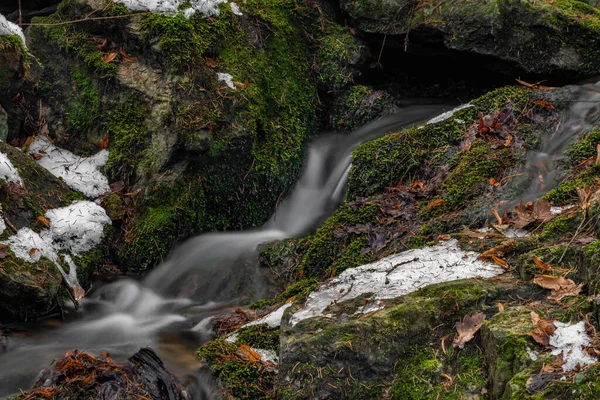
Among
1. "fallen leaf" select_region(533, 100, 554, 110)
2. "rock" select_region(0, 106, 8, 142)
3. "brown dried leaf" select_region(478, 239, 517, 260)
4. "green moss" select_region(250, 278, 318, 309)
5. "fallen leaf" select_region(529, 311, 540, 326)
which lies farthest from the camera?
"rock" select_region(0, 106, 8, 142)

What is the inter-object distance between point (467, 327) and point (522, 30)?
463cm

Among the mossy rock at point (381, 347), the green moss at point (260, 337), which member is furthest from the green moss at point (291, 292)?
the mossy rock at point (381, 347)

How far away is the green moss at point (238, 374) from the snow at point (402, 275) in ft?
1.45

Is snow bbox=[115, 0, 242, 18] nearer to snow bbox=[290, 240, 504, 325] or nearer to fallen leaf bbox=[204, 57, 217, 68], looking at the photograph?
fallen leaf bbox=[204, 57, 217, 68]

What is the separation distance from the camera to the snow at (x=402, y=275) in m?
3.46

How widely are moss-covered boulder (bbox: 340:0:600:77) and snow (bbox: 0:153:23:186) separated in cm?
466

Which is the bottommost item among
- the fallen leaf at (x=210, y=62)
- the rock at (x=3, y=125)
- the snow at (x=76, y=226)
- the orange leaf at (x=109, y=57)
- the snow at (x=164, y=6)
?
the snow at (x=76, y=226)

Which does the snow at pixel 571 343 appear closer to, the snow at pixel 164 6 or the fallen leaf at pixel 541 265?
the fallen leaf at pixel 541 265

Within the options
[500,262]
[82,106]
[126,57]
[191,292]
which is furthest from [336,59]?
[500,262]

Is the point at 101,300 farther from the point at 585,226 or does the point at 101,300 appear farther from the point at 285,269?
the point at 585,226

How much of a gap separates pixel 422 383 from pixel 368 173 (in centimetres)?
294

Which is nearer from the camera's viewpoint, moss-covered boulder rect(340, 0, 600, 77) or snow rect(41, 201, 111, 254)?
snow rect(41, 201, 111, 254)

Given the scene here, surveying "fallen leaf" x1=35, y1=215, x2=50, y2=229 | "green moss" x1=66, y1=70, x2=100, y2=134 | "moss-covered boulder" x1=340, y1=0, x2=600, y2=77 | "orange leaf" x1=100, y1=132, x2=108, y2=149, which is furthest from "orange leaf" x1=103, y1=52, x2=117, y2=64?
"moss-covered boulder" x1=340, y1=0, x2=600, y2=77

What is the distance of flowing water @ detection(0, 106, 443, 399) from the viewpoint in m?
4.08
